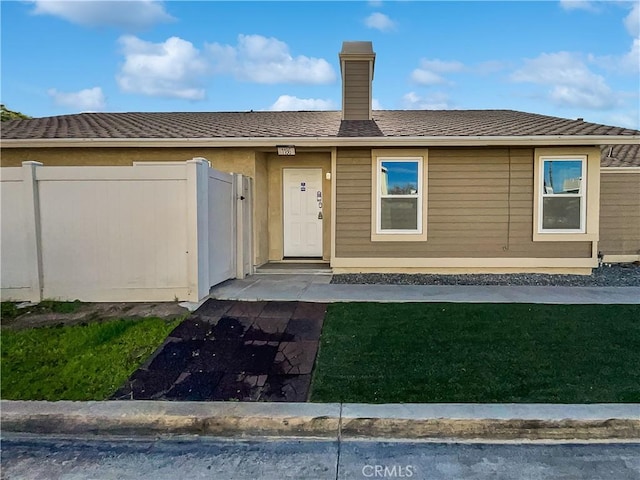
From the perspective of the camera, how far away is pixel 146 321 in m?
5.52

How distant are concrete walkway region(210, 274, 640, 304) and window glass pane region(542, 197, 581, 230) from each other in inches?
66.0

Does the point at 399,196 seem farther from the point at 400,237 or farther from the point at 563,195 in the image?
the point at 563,195

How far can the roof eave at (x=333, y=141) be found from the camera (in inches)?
318

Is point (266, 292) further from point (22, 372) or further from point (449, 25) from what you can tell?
point (449, 25)

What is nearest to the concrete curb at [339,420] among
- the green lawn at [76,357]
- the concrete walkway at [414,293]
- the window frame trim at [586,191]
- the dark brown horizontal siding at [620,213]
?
the green lawn at [76,357]

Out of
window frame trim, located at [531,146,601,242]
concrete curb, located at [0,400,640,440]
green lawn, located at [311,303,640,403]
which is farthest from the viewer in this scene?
window frame trim, located at [531,146,601,242]

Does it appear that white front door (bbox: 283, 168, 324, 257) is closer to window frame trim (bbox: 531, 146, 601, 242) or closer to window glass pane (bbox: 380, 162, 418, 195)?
window glass pane (bbox: 380, 162, 418, 195)

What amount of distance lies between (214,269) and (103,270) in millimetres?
1683

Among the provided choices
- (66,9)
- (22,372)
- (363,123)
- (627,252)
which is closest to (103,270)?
(22,372)

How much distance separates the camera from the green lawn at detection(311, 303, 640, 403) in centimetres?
367

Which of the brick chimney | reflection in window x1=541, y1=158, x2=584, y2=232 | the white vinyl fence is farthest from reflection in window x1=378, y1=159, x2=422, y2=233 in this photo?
the white vinyl fence

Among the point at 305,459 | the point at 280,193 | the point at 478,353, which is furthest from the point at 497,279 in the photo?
the point at 305,459

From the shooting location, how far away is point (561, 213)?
8688mm

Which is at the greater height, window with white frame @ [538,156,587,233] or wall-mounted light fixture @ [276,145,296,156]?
wall-mounted light fixture @ [276,145,296,156]
